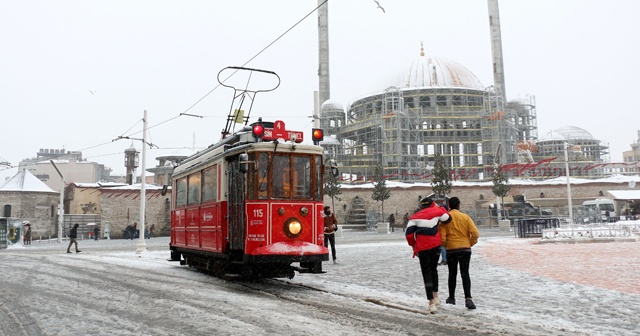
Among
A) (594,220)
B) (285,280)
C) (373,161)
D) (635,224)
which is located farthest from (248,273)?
(373,161)

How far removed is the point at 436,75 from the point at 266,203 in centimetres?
6059

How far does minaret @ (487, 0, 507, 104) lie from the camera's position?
66.3 m

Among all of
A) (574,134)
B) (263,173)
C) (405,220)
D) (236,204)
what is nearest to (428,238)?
(263,173)

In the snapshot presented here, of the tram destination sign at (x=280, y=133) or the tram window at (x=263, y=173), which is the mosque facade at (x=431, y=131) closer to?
the tram destination sign at (x=280, y=133)

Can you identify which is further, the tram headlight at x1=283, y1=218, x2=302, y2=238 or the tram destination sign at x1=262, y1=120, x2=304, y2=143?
the tram destination sign at x1=262, y1=120, x2=304, y2=143

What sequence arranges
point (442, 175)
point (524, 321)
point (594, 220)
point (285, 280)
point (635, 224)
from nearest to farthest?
point (524, 321) < point (285, 280) < point (635, 224) < point (594, 220) < point (442, 175)

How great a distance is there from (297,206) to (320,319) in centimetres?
339

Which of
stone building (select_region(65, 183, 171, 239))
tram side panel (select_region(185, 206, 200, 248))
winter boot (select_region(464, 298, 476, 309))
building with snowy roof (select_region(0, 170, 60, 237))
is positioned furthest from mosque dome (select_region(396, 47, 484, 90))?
winter boot (select_region(464, 298, 476, 309))

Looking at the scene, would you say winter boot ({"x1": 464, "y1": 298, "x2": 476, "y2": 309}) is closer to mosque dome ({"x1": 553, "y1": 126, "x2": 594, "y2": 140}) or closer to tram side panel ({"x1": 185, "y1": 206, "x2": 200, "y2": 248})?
tram side panel ({"x1": 185, "y1": 206, "x2": 200, "y2": 248})

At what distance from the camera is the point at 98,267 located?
14.4 m

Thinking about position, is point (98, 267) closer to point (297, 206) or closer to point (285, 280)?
point (285, 280)

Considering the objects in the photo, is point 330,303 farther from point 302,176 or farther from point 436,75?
point 436,75

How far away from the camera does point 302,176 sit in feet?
32.2

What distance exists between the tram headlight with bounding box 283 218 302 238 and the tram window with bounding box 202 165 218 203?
6.58ft
